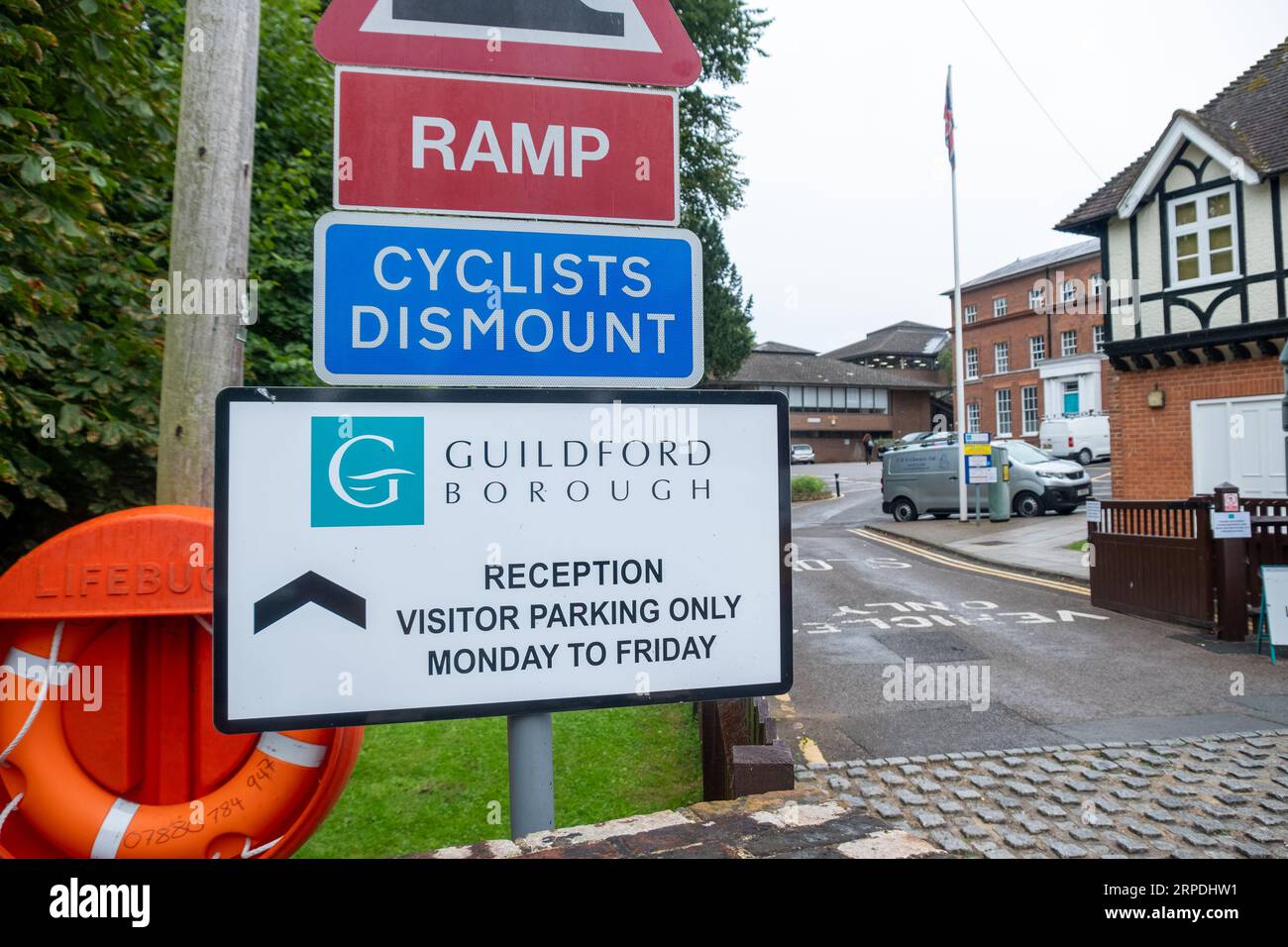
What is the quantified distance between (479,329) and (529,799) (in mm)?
982

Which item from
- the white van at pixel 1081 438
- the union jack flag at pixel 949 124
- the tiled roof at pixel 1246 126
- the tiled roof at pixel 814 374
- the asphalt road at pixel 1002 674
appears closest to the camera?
the asphalt road at pixel 1002 674

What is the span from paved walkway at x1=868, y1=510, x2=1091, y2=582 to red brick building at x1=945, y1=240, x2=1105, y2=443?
21.3 m

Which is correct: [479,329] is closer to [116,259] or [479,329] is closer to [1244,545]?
[116,259]

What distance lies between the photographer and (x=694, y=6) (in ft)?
66.0

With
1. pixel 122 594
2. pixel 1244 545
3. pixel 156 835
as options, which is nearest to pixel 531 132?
pixel 122 594

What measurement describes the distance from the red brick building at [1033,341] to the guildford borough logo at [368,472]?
135ft

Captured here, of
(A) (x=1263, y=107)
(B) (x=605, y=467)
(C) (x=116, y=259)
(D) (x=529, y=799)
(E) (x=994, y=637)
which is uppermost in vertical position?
(A) (x=1263, y=107)

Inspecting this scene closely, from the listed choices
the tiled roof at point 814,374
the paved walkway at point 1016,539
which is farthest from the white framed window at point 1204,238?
the tiled roof at point 814,374

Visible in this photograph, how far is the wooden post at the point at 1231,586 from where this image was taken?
870 centimetres

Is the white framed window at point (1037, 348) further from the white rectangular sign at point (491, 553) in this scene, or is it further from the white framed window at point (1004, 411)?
the white rectangular sign at point (491, 553)

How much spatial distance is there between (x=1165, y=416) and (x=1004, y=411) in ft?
105

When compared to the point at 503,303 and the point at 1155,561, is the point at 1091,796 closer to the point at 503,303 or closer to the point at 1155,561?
the point at 503,303

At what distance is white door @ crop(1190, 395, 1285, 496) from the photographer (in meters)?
14.8

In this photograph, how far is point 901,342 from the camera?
2758 inches
